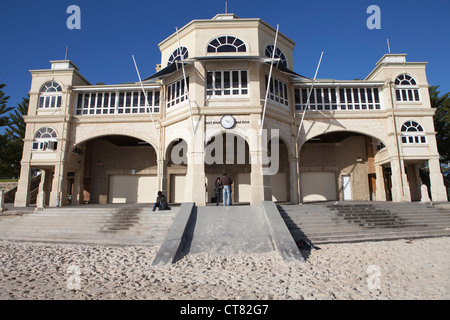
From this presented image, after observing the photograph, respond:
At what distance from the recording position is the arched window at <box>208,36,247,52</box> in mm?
14797

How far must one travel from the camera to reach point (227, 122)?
45.5 feet

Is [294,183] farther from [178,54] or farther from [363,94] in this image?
[178,54]

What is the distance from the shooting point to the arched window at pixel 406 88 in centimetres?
1739

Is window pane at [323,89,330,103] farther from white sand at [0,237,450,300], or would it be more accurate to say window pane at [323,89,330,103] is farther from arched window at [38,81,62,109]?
arched window at [38,81,62,109]

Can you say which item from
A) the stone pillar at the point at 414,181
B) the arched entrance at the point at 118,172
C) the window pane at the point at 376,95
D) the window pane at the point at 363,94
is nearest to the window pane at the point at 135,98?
the arched entrance at the point at 118,172

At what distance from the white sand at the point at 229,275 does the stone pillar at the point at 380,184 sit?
11.2 meters

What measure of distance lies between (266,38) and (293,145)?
647 cm

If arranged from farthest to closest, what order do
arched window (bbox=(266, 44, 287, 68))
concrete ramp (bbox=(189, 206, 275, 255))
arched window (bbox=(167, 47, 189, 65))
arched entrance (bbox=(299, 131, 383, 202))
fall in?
arched entrance (bbox=(299, 131, 383, 202))
arched window (bbox=(266, 44, 287, 68))
arched window (bbox=(167, 47, 189, 65))
concrete ramp (bbox=(189, 206, 275, 255))

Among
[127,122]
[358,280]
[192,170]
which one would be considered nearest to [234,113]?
[192,170]

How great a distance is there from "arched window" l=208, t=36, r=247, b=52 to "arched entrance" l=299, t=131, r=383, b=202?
29.0 feet

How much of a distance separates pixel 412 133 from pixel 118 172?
2046 centimetres

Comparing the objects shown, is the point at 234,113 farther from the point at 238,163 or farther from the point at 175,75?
the point at 238,163

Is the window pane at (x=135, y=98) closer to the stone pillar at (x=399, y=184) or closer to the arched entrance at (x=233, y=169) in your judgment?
the arched entrance at (x=233, y=169)

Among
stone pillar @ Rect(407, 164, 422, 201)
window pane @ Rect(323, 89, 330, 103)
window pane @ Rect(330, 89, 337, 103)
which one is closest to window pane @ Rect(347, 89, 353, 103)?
window pane @ Rect(330, 89, 337, 103)
